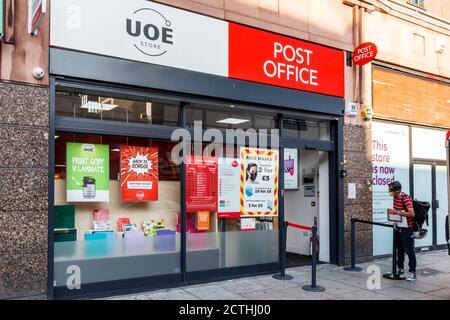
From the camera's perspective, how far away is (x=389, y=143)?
10031mm

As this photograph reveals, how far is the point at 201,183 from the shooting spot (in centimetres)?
738

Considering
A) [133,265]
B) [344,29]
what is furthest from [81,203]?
[344,29]

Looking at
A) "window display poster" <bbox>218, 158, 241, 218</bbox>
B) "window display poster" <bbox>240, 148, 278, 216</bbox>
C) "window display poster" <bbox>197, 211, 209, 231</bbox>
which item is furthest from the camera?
"window display poster" <bbox>240, 148, 278, 216</bbox>

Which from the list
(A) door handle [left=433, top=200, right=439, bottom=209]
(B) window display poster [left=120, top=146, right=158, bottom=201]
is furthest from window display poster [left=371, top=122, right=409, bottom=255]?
(B) window display poster [left=120, top=146, right=158, bottom=201]

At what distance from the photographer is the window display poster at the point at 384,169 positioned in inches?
381

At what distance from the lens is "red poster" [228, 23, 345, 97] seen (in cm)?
764

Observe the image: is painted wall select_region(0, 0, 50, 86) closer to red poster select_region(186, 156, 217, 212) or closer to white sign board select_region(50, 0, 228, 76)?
white sign board select_region(50, 0, 228, 76)

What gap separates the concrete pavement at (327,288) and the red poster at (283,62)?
350 centimetres

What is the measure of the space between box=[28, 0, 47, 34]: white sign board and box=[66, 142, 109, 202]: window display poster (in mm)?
1639

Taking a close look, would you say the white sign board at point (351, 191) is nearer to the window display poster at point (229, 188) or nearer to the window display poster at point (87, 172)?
the window display poster at point (229, 188)

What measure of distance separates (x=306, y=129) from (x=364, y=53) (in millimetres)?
1994

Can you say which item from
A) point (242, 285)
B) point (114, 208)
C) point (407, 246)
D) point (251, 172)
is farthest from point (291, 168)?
point (114, 208)
